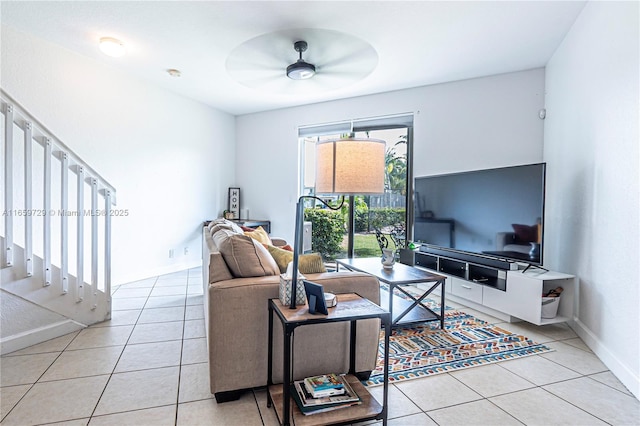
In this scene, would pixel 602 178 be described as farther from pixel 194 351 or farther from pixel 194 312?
pixel 194 312

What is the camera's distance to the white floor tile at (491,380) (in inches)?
76.9

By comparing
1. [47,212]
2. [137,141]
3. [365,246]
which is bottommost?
[365,246]

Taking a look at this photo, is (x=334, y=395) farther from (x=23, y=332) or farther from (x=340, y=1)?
(x=340, y=1)

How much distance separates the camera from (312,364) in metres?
1.89

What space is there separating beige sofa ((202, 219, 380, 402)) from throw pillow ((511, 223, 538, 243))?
170cm

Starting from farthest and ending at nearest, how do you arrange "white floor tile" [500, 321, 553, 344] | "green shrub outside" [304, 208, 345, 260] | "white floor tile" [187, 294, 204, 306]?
"green shrub outside" [304, 208, 345, 260] < "white floor tile" [187, 294, 204, 306] < "white floor tile" [500, 321, 553, 344]

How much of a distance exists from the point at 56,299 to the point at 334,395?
7.50ft

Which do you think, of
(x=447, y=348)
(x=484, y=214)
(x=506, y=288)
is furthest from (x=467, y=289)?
(x=447, y=348)

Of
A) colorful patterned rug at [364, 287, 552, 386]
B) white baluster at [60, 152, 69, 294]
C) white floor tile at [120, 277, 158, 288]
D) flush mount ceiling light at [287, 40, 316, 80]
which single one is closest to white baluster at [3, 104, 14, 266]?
white baluster at [60, 152, 69, 294]

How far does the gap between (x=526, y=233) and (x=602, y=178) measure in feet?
2.30

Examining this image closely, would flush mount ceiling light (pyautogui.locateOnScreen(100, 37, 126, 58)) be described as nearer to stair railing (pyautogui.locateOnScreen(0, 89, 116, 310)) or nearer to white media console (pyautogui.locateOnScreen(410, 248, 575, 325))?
stair railing (pyautogui.locateOnScreen(0, 89, 116, 310))

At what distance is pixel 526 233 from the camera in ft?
9.59

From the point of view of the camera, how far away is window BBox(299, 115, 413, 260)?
4.64m

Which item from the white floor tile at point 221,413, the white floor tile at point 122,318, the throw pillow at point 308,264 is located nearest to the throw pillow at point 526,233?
the throw pillow at point 308,264
